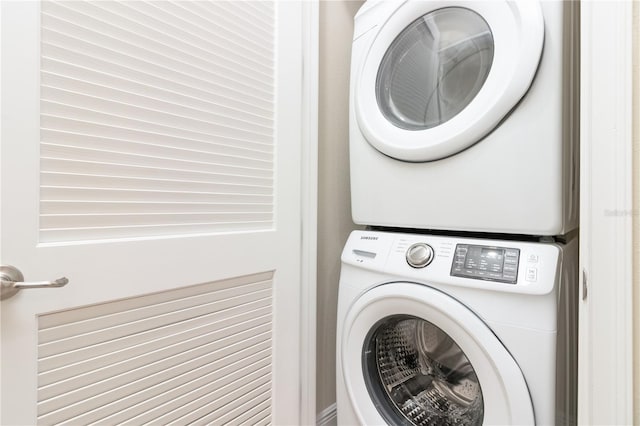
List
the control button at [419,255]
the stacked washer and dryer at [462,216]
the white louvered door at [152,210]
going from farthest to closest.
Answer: the control button at [419,255]
the stacked washer and dryer at [462,216]
the white louvered door at [152,210]

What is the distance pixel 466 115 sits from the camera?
908 millimetres

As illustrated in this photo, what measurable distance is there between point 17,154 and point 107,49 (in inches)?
12.2

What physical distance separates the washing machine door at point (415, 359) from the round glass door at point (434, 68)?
551 millimetres

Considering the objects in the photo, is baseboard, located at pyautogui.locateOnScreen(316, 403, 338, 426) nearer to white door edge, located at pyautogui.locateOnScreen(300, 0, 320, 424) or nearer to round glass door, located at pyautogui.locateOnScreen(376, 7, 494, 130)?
white door edge, located at pyautogui.locateOnScreen(300, 0, 320, 424)

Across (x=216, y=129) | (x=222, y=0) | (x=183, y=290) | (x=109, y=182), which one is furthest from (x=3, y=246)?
(x=222, y=0)

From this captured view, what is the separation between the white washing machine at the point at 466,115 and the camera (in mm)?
814

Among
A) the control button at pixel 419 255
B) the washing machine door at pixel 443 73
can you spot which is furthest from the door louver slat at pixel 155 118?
the control button at pixel 419 255

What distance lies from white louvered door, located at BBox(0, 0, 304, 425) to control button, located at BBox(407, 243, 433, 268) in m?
0.42

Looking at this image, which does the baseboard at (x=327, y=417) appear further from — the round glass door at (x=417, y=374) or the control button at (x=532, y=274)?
the control button at (x=532, y=274)

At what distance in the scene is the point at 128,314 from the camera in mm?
814

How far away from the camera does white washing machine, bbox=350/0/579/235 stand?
81 cm

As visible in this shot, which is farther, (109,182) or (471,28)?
(471,28)

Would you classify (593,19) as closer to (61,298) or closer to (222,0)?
(222,0)

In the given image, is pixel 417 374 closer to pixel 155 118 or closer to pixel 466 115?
pixel 466 115
